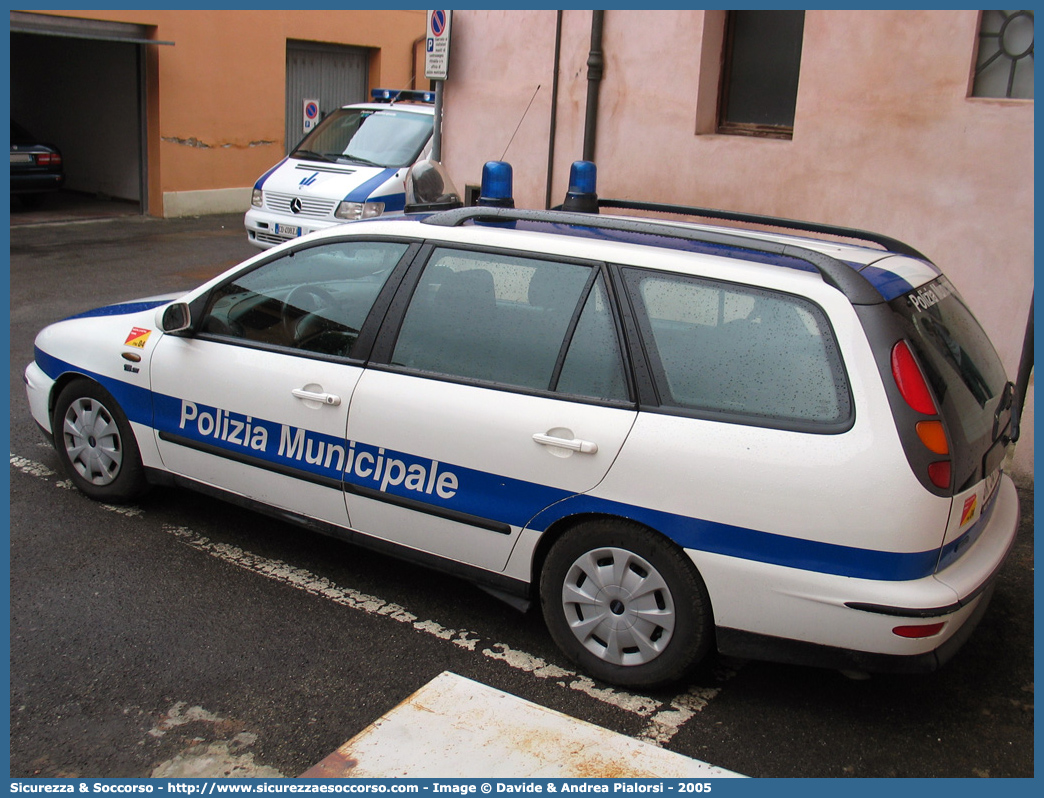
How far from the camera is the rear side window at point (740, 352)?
125 inches

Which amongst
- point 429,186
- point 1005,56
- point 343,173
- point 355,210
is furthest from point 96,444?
point 343,173

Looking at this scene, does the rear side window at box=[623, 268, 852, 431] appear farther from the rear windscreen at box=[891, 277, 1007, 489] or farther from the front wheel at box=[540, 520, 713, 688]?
the front wheel at box=[540, 520, 713, 688]

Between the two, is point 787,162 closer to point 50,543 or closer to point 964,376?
point 964,376

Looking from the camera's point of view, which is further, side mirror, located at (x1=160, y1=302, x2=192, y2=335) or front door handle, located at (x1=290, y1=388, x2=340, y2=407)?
side mirror, located at (x1=160, y1=302, x2=192, y2=335)

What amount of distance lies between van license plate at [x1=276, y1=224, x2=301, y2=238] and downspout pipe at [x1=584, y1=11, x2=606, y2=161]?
12.9 feet

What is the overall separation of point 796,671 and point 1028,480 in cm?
294

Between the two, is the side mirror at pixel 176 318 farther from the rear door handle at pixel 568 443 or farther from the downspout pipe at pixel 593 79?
the downspout pipe at pixel 593 79

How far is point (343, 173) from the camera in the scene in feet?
36.7

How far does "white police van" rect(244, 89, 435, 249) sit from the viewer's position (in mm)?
10797

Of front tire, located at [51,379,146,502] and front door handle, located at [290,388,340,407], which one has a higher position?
front door handle, located at [290,388,340,407]

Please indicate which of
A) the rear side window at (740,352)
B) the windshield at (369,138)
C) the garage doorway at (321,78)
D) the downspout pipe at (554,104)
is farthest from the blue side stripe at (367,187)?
the rear side window at (740,352)

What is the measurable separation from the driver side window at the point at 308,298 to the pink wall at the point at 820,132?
4.12 meters

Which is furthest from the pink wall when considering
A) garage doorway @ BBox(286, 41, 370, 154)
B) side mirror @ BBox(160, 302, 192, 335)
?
garage doorway @ BBox(286, 41, 370, 154)
